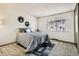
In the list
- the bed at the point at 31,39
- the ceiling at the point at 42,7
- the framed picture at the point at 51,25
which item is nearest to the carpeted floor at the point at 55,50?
the bed at the point at 31,39

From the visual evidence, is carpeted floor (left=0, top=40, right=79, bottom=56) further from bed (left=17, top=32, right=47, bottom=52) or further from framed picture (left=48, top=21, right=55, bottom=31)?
framed picture (left=48, top=21, right=55, bottom=31)

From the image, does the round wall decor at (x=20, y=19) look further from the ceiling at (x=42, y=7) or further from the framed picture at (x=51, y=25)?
the framed picture at (x=51, y=25)

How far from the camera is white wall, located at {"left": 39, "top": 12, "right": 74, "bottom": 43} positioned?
161 centimetres

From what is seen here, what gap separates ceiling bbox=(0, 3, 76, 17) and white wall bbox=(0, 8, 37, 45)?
7cm

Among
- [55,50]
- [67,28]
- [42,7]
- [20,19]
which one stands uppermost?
[42,7]

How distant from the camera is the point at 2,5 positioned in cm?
159

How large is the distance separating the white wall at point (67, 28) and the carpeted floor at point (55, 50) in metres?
0.11

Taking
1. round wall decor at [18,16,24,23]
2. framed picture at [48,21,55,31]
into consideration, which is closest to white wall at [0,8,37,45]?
round wall decor at [18,16,24,23]

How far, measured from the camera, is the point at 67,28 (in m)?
1.63

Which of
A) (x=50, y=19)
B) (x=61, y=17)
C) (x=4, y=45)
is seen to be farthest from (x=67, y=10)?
(x=4, y=45)

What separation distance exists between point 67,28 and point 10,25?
1.01 meters

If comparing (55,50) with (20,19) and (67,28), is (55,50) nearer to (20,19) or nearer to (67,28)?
(67,28)

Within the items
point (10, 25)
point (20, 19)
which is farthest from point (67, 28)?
point (10, 25)

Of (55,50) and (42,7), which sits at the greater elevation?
(42,7)
